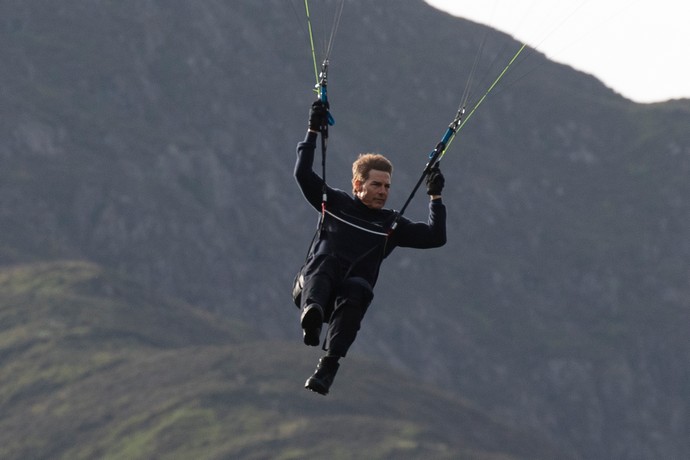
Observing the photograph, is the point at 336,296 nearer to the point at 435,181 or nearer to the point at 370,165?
the point at 370,165

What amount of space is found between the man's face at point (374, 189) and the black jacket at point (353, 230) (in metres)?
0.27

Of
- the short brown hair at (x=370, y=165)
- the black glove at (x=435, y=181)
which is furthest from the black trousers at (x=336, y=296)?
the black glove at (x=435, y=181)

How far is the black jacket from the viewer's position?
2330 centimetres

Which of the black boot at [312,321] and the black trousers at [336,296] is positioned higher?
the black trousers at [336,296]

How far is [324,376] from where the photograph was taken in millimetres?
22203

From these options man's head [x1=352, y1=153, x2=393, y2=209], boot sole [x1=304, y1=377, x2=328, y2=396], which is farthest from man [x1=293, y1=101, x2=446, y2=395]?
boot sole [x1=304, y1=377, x2=328, y2=396]

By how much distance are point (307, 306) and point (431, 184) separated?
307cm

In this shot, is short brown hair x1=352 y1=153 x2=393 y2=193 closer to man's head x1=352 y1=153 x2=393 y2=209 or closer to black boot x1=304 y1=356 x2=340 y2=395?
man's head x1=352 y1=153 x2=393 y2=209

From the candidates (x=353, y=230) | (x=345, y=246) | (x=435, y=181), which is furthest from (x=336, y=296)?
(x=435, y=181)

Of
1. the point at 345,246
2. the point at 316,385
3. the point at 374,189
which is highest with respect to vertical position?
the point at 374,189

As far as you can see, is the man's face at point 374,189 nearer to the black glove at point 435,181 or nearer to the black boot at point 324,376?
the black glove at point 435,181

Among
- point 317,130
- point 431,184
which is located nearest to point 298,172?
point 317,130

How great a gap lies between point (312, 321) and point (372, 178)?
8.14 feet

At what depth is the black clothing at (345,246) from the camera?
22641mm
